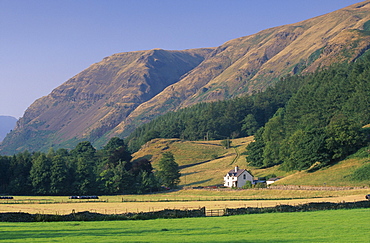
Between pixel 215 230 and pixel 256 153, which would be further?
pixel 256 153

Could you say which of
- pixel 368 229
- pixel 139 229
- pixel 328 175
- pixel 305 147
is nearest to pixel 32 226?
pixel 139 229

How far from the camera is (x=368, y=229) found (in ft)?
130

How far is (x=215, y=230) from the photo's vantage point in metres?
42.7

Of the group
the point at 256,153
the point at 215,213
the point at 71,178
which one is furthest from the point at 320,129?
the point at 215,213

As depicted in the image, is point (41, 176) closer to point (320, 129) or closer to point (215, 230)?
point (320, 129)

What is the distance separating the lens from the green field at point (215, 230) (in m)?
37.0

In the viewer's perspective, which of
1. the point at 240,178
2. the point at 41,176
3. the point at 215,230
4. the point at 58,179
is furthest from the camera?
the point at 240,178

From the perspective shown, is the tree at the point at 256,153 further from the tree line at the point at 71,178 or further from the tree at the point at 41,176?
the tree at the point at 41,176

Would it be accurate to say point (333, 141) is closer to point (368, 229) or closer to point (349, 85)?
point (349, 85)

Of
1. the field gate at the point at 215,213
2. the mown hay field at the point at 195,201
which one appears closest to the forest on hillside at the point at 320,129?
the mown hay field at the point at 195,201

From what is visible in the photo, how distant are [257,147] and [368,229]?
135207 millimetres

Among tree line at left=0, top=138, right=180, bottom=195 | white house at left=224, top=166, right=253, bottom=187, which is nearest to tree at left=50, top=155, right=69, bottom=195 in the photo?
tree line at left=0, top=138, right=180, bottom=195

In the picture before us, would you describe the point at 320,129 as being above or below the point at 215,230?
above

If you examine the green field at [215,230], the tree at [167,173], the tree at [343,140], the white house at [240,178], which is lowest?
the green field at [215,230]
